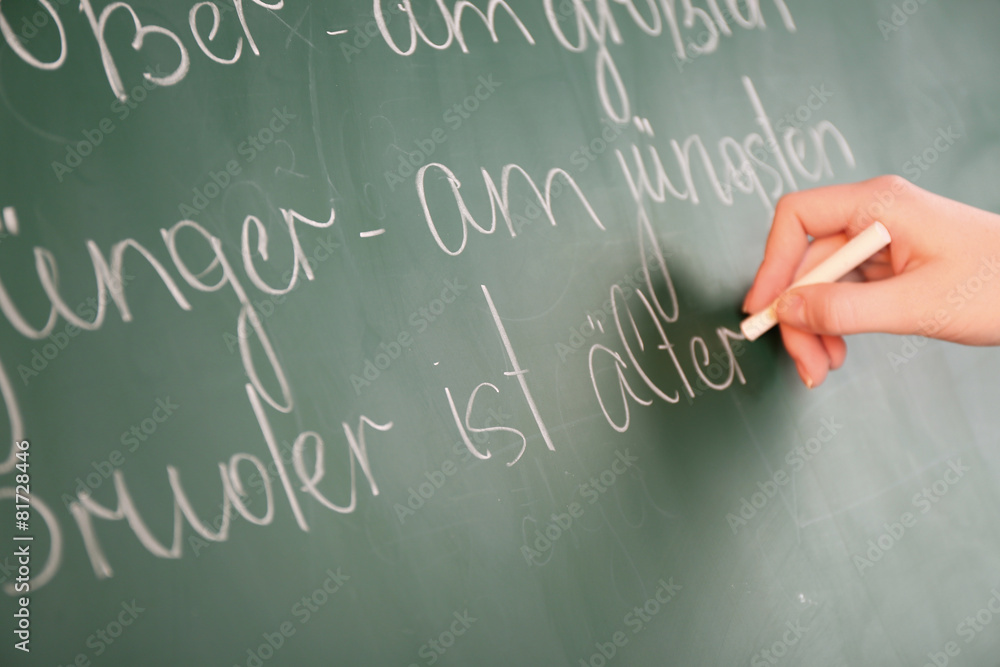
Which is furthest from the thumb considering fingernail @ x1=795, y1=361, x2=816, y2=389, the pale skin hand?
fingernail @ x1=795, y1=361, x2=816, y2=389

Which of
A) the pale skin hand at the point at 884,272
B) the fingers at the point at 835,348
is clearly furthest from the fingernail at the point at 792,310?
the fingers at the point at 835,348

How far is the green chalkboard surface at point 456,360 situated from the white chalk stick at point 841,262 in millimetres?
61

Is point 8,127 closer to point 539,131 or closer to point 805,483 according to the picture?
point 539,131

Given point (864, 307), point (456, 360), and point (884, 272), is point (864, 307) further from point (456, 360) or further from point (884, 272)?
point (456, 360)

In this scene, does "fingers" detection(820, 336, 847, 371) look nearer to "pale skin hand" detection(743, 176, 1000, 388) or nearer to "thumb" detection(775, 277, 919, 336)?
"pale skin hand" detection(743, 176, 1000, 388)

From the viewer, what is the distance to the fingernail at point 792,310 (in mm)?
742

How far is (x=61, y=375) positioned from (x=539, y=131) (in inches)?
23.3

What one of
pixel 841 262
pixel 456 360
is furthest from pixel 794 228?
pixel 456 360

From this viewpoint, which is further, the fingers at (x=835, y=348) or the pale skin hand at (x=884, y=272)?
the fingers at (x=835, y=348)

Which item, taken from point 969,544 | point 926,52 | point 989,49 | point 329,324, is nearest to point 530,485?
point 329,324

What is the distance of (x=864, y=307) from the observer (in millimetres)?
696

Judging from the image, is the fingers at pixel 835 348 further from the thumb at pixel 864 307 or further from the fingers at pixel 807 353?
the thumb at pixel 864 307

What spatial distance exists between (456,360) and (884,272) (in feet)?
1.96

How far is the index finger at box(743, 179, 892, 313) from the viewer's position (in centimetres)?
82
